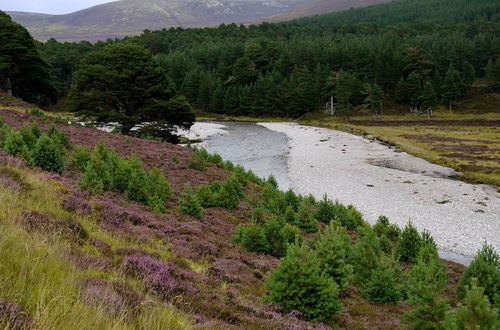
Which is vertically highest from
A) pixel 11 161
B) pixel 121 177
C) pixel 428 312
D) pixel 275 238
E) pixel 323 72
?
pixel 323 72

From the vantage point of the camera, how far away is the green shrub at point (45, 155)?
15484 millimetres

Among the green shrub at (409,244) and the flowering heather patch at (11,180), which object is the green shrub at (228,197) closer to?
the green shrub at (409,244)

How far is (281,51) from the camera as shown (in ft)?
468

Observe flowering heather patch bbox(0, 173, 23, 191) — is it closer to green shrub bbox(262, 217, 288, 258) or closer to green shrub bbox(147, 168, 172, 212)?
green shrub bbox(147, 168, 172, 212)

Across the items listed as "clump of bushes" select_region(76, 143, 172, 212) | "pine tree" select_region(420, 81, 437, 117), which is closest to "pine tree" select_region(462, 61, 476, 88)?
"pine tree" select_region(420, 81, 437, 117)

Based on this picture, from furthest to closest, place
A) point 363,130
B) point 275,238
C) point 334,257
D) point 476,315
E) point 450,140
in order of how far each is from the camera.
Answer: point 363,130 → point 450,140 → point 275,238 → point 334,257 → point 476,315

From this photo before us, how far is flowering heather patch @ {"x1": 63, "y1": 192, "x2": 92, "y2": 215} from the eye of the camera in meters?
10.4

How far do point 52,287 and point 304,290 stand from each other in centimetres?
542

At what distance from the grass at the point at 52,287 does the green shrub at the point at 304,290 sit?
3397 mm

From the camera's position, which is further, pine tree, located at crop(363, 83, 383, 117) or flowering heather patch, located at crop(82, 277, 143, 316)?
pine tree, located at crop(363, 83, 383, 117)

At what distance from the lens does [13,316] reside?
3865 millimetres

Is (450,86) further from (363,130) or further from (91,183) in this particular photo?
(91,183)

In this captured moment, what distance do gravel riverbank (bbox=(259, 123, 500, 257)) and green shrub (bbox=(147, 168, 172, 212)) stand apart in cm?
1144

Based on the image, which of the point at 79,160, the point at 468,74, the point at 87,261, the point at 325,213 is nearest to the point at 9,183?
the point at 87,261
